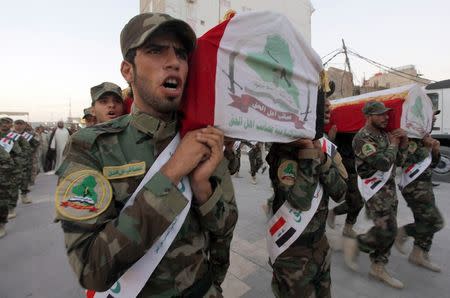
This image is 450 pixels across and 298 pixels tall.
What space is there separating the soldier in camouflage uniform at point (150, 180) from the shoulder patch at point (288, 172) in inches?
28.8

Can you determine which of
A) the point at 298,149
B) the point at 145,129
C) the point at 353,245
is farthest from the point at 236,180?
the point at 145,129

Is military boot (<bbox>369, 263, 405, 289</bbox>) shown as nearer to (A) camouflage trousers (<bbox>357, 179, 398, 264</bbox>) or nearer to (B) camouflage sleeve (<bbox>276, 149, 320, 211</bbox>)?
(A) camouflage trousers (<bbox>357, 179, 398, 264</bbox>)

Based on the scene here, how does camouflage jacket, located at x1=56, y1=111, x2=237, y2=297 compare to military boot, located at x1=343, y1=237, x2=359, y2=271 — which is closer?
camouflage jacket, located at x1=56, y1=111, x2=237, y2=297

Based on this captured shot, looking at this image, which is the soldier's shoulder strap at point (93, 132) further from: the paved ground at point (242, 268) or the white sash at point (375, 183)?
the white sash at point (375, 183)

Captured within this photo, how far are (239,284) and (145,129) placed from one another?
2.22 meters

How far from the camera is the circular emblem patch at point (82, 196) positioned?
781 millimetres

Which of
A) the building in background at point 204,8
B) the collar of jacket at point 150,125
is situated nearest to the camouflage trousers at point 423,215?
the collar of jacket at point 150,125

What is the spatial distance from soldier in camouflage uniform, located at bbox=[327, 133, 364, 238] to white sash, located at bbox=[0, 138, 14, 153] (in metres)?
5.67

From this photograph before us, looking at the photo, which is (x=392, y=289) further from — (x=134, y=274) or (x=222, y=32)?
(x=222, y=32)

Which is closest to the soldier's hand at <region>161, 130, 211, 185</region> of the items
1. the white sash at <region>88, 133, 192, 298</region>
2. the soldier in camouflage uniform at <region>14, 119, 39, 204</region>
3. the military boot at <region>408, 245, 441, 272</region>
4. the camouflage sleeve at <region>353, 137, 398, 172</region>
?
the white sash at <region>88, 133, 192, 298</region>

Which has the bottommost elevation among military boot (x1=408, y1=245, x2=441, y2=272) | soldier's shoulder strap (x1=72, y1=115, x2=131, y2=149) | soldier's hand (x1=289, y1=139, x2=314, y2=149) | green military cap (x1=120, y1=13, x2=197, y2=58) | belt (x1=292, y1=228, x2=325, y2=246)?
military boot (x1=408, y1=245, x2=441, y2=272)

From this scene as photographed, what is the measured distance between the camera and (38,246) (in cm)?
363

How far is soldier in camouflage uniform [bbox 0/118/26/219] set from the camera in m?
4.43

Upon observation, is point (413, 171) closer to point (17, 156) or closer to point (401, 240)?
point (401, 240)
